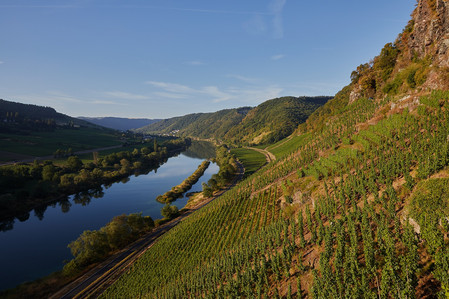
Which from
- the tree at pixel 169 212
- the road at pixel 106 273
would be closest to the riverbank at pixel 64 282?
the road at pixel 106 273

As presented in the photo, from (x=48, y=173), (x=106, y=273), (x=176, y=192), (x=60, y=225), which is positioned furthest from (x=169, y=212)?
(x=48, y=173)

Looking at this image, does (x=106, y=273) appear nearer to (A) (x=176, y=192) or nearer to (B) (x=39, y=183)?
(A) (x=176, y=192)

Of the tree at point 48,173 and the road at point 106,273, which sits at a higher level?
the tree at point 48,173

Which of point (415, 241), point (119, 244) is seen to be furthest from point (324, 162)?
point (119, 244)

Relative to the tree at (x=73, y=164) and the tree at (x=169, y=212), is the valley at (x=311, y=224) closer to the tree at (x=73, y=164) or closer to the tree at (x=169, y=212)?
the tree at (x=169, y=212)

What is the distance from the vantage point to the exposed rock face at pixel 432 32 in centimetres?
5628

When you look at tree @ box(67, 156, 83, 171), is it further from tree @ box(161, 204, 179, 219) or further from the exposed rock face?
the exposed rock face

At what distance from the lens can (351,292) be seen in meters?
21.6

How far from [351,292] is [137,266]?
52365mm

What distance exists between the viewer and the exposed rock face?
185 ft

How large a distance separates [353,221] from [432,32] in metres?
72.6

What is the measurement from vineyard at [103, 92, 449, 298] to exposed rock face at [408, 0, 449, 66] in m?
18.1

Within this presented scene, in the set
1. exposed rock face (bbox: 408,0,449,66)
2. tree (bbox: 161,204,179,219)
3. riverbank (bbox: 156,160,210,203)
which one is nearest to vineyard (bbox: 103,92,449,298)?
tree (bbox: 161,204,179,219)

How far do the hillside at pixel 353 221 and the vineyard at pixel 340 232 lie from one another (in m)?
0.20
